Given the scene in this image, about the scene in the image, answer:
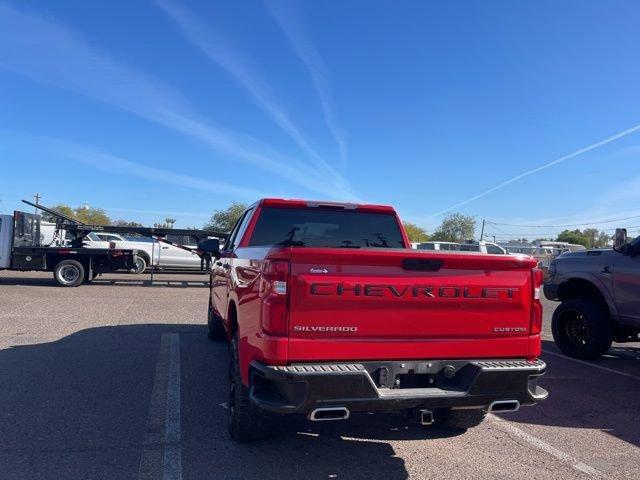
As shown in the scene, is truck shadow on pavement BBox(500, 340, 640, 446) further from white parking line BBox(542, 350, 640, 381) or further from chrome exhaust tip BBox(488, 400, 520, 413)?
chrome exhaust tip BBox(488, 400, 520, 413)

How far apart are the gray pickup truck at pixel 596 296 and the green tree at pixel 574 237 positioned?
9131 cm

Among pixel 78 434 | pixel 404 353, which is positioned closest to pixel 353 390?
pixel 404 353

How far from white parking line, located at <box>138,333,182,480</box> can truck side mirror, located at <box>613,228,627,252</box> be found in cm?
591

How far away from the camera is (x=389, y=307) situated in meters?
3.45

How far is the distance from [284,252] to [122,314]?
28.4 feet

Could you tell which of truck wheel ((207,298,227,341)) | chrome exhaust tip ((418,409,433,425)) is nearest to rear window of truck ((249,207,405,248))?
chrome exhaust tip ((418,409,433,425))

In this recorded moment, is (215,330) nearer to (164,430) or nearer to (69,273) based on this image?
(164,430)

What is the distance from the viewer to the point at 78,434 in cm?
432

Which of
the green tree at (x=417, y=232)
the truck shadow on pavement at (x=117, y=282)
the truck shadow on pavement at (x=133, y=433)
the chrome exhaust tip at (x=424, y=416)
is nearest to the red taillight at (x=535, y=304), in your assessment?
the chrome exhaust tip at (x=424, y=416)

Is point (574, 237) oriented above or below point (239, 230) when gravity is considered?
above

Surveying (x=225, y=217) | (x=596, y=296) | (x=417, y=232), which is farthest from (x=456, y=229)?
(x=596, y=296)

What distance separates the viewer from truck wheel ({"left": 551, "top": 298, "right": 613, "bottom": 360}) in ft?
24.7

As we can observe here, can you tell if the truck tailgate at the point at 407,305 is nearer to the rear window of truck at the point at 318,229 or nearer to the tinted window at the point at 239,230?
the rear window of truck at the point at 318,229

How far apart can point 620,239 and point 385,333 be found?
5069mm
